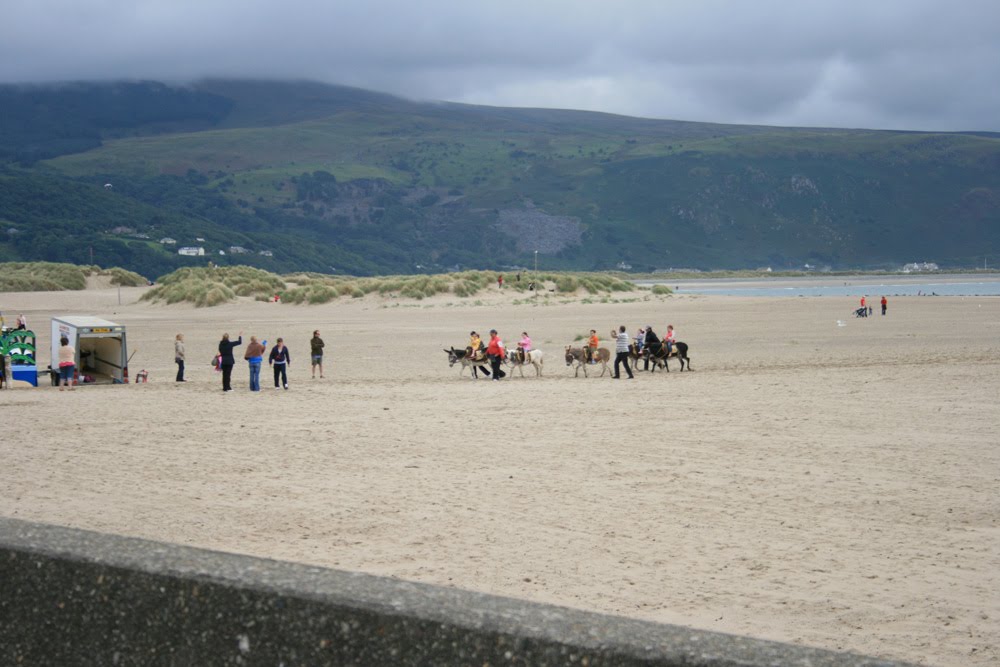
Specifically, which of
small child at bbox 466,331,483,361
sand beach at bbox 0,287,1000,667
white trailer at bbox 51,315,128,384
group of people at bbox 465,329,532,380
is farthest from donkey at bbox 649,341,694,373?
white trailer at bbox 51,315,128,384

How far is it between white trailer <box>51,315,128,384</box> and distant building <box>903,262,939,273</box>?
505ft

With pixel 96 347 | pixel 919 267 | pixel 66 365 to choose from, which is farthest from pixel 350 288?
pixel 919 267

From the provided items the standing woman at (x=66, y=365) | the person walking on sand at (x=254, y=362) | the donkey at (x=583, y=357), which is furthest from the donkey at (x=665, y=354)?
the standing woman at (x=66, y=365)

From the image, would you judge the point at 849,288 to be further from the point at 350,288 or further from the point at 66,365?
the point at 66,365

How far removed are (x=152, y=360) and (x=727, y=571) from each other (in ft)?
78.8

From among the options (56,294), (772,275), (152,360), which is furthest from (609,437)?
(772,275)

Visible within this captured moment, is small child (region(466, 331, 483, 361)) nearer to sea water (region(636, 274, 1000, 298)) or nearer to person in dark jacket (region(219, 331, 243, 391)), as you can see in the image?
person in dark jacket (region(219, 331, 243, 391))

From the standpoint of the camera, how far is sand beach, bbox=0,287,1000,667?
301 inches

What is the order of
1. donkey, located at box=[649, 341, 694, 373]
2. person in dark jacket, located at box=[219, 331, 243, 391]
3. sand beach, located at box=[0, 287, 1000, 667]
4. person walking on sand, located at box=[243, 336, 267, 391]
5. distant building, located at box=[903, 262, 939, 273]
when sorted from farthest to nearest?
distant building, located at box=[903, 262, 939, 273] → donkey, located at box=[649, 341, 694, 373] → person walking on sand, located at box=[243, 336, 267, 391] → person in dark jacket, located at box=[219, 331, 243, 391] → sand beach, located at box=[0, 287, 1000, 667]

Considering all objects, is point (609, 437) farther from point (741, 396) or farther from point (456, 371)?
point (456, 371)

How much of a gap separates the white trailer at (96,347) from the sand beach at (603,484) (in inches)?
63.0

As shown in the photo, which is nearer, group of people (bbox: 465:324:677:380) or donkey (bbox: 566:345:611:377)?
group of people (bbox: 465:324:677:380)

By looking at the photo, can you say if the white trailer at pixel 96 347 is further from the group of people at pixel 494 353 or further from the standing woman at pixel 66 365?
the group of people at pixel 494 353

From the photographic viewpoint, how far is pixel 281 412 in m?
17.6
